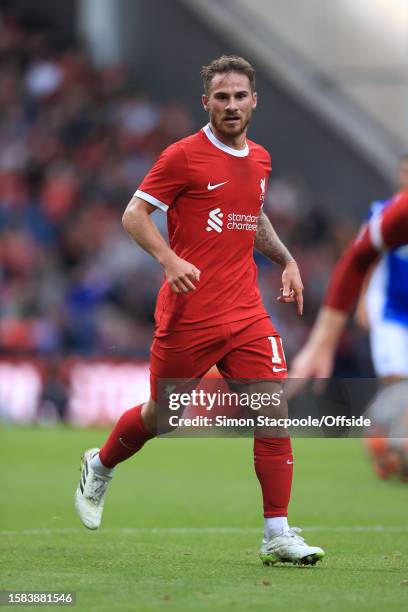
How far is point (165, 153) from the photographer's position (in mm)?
6754

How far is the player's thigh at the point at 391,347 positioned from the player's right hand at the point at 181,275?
164 inches

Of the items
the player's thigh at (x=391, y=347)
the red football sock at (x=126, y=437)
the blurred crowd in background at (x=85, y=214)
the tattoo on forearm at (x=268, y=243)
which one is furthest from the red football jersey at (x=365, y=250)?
the blurred crowd in background at (x=85, y=214)

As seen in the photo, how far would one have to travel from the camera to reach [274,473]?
21.9ft

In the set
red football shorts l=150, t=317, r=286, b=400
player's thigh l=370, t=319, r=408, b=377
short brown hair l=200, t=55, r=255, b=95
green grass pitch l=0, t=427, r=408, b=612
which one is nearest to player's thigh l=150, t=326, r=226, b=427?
red football shorts l=150, t=317, r=286, b=400

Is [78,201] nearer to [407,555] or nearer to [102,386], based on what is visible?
[102,386]

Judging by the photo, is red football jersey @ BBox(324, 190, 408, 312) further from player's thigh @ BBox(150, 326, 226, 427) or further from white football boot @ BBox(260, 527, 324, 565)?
white football boot @ BBox(260, 527, 324, 565)

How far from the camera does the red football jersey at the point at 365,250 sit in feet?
15.0

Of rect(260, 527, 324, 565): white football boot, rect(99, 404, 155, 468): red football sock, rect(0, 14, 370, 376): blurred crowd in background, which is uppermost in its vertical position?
rect(0, 14, 370, 376): blurred crowd in background

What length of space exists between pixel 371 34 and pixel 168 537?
14.7 meters

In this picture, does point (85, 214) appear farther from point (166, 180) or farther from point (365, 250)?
point (365, 250)

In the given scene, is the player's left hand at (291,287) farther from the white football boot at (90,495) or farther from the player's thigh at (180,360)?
the white football boot at (90,495)

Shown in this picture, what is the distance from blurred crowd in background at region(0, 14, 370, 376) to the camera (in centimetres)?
1858

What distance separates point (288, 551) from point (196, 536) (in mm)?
1440

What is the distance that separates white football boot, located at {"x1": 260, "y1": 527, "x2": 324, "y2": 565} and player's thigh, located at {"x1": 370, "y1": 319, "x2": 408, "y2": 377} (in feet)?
12.9
